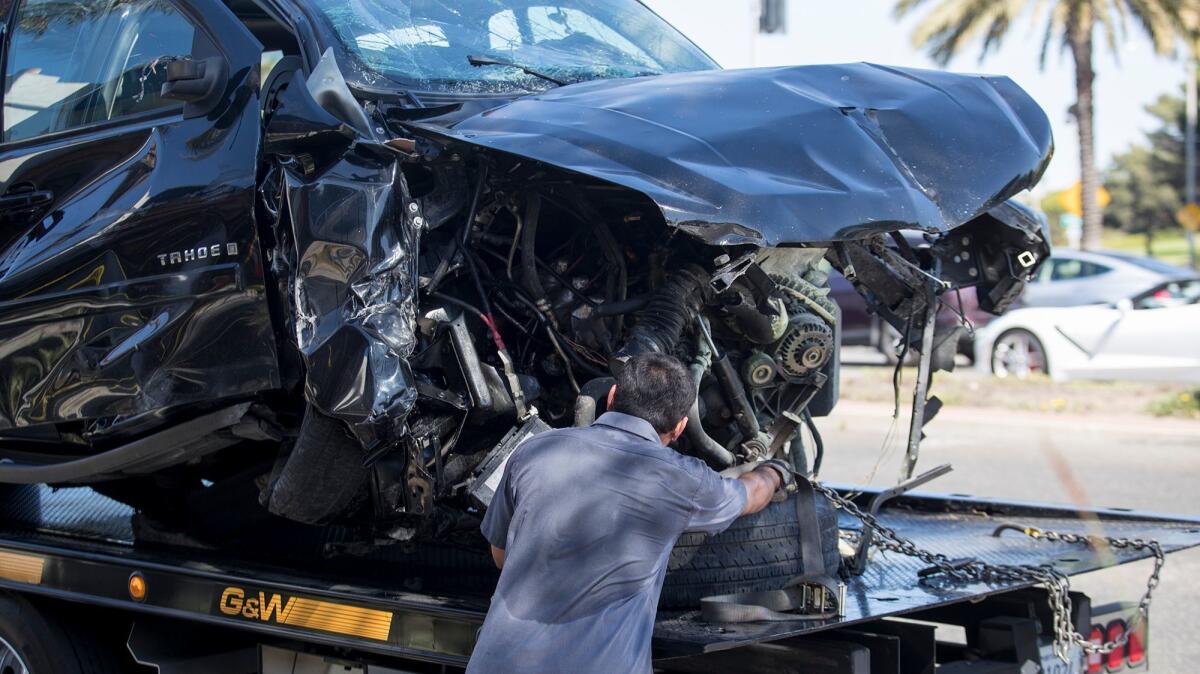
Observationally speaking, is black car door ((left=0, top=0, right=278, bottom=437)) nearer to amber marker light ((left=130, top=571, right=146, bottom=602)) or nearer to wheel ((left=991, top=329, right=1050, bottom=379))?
amber marker light ((left=130, top=571, right=146, bottom=602))

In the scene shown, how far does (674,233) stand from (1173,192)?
5681cm

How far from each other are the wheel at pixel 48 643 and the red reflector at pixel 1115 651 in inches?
129

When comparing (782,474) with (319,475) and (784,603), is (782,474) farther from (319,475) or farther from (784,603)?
(319,475)

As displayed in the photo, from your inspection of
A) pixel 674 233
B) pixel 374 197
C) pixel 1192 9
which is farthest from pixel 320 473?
pixel 1192 9

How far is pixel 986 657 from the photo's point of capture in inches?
151

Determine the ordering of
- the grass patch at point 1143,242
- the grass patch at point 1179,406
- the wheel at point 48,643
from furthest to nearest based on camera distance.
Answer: the grass patch at point 1143,242
the grass patch at point 1179,406
the wheel at point 48,643

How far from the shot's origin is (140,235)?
382 cm

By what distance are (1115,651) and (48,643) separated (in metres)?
3.48

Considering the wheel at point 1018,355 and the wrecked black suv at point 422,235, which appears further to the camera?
the wheel at point 1018,355

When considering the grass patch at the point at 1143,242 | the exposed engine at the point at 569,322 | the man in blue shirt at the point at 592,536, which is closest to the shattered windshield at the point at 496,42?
the exposed engine at the point at 569,322

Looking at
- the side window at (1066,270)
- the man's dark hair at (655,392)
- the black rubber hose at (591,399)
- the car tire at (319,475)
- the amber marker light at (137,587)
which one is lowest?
the side window at (1066,270)

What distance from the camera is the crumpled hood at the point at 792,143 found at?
3.18m

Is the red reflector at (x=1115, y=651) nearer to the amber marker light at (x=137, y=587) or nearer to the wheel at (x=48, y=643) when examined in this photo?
the amber marker light at (x=137, y=587)

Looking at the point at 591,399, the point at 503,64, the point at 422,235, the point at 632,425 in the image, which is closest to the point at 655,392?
the point at 632,425
